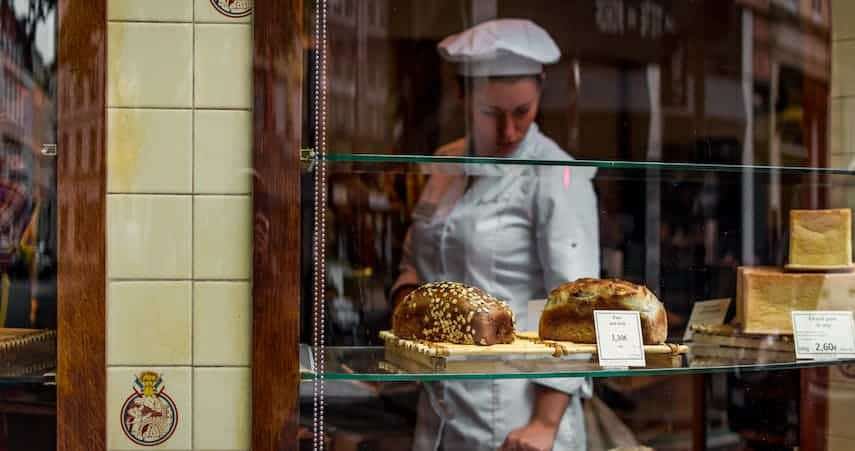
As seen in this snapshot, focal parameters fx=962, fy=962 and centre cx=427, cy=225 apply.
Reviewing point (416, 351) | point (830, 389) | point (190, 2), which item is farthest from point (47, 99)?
point (830, 389)

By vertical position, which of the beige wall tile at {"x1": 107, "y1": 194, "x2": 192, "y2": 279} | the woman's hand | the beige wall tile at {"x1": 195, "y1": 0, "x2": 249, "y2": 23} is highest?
the beige wall tile at {"x1": 195, "y1": 0, "x2": 249, "y2": 23}

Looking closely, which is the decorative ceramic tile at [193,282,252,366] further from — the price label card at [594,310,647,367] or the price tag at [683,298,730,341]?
the price tag at [683,298,730,341]

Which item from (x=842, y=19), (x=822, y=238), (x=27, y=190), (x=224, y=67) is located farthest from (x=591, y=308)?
(x=27, y=190)

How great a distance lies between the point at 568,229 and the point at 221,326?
94 cm

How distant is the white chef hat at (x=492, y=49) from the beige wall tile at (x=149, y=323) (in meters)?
1.14

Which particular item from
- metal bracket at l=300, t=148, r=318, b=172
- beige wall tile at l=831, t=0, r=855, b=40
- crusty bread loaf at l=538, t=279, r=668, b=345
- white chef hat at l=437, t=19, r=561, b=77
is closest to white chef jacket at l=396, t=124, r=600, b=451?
white chef hat at l=437, t=19, r=561, b=77

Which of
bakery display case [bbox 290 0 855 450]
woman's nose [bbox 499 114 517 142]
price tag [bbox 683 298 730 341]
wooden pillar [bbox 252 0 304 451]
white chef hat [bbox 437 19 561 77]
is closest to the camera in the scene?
wooden pillar [bbox 252 0 304 451]

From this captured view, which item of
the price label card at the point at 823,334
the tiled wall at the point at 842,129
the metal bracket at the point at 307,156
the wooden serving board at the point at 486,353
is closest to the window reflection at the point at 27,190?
the metal bracket at the point at 307,156

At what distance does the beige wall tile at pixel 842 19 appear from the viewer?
189 centimetres

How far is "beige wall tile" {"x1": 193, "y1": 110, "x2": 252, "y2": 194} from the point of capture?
145cm

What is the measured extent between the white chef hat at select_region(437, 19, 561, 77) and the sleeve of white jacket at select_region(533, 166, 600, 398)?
1.14 feet

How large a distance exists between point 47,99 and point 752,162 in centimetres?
170

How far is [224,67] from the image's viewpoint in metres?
1.45

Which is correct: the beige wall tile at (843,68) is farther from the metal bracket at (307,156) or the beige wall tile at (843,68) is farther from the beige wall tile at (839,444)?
the metal bracket at (307,156)
